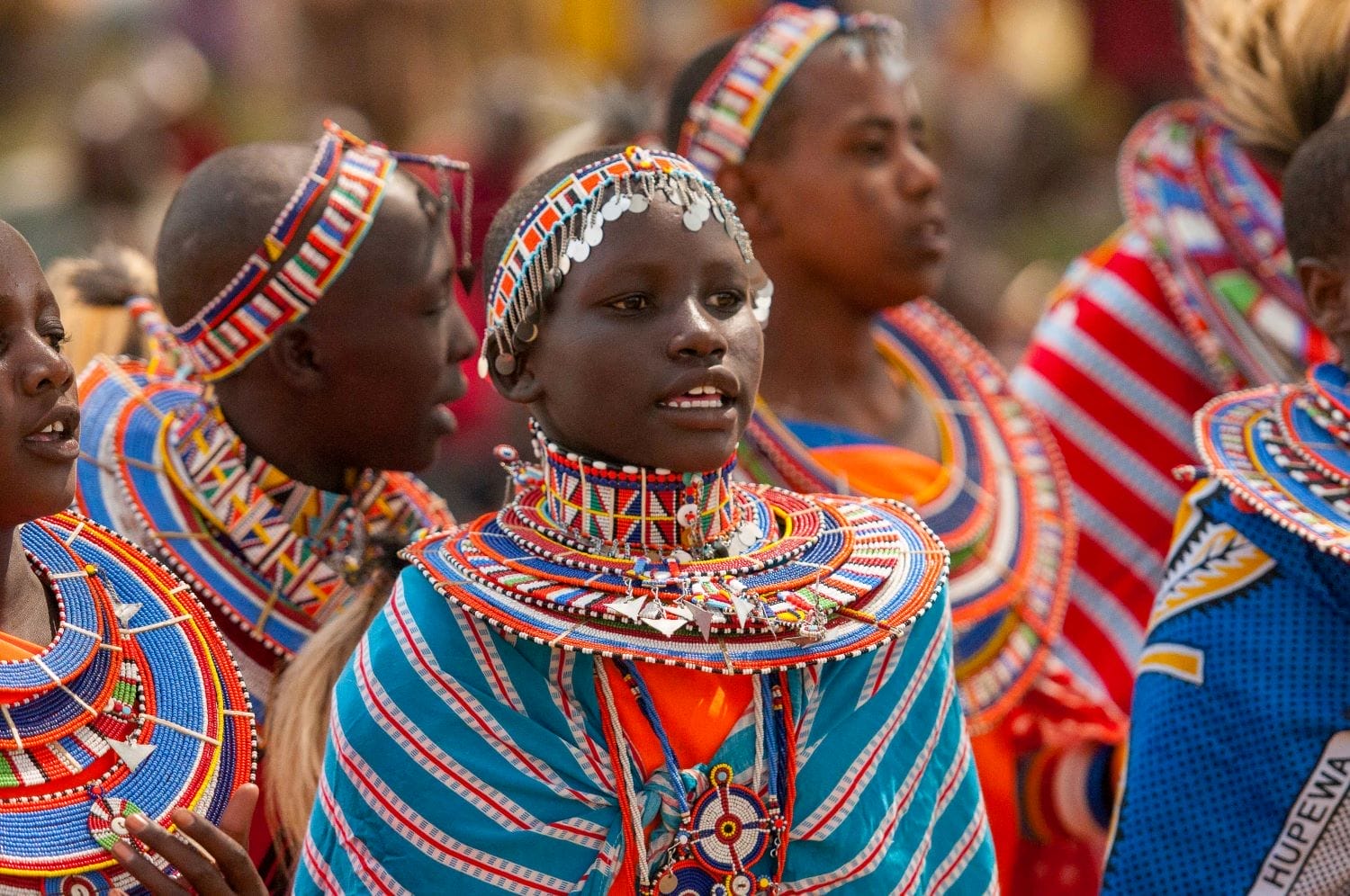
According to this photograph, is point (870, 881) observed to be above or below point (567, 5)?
above

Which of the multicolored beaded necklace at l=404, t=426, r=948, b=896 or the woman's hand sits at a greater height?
the multicolored beaded necklace at l=404, t=426, r=948, b=896

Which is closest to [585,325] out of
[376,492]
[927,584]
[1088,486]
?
[927,584]

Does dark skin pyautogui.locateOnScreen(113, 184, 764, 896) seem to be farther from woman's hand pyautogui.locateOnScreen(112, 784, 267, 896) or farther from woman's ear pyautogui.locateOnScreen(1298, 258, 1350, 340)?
woman's ear pyautogui.locateOnScreen(1298, 258, 1350, 340)

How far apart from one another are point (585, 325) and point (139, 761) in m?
0.93

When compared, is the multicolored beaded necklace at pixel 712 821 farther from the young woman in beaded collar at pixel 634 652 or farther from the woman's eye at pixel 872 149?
the woman's eye at pixel 872 149

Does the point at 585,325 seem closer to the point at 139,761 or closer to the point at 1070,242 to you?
the point at 139,761

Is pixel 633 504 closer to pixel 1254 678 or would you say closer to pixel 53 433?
pixel 53 433

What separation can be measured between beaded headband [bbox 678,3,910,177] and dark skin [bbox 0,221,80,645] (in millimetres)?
1841

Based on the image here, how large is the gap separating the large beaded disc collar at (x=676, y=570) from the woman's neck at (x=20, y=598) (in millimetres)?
610

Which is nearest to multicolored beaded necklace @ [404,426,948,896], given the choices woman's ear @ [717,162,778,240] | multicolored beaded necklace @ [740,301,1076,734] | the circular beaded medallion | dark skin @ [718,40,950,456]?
the circular beaded medallion

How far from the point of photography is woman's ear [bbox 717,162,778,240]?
4621 mm

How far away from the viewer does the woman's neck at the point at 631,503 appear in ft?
9.60

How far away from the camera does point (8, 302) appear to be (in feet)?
9.76

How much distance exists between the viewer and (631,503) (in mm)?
2930
